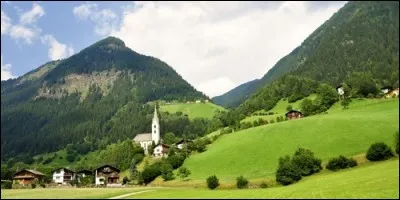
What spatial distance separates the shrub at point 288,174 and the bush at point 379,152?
1434 centimetres

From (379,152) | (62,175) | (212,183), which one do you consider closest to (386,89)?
(379,152)

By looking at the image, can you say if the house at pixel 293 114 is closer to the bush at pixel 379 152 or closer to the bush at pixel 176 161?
the bush at pixel 176 161

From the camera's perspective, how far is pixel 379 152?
8488cm

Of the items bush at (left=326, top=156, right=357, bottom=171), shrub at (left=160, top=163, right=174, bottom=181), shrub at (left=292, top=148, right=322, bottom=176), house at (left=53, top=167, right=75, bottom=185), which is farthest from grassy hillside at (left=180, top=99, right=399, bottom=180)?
house at (left=53, top=167, right=75, bottom=185)

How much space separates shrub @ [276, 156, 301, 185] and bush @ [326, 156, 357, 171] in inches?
291

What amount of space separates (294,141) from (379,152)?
2834 cm

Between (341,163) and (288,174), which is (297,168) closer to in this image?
(288,174)

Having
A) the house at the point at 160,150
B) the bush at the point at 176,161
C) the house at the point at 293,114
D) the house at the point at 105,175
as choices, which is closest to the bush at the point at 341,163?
the bush at the point at 176,161

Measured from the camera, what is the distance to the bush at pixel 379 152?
84688 mm

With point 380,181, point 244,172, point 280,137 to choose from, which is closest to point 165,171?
point 244,172

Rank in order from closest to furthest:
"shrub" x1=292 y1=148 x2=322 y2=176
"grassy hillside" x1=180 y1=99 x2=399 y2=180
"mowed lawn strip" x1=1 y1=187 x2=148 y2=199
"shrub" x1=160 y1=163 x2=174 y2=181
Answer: "mowed lawn strip" x1=1 y1=187 x2=148 y2=199 → "shrub" x1=292 y1=148 x2=322 y2=176 → "grassy hillside" x1=180 y1=99 x2=399 y2=180 → "shrub" x1=160 y1=163 x2=174 y2=181

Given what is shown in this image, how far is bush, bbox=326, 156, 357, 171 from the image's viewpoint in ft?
281

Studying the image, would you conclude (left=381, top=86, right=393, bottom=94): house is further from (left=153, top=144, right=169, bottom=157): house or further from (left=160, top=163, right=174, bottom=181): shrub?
(left=160, top=163, right=174, bottom=181): shrub

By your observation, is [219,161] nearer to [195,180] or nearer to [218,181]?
[195,180]
